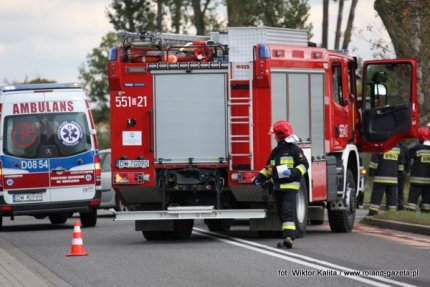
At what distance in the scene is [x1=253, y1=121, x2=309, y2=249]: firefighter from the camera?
17266 millimetres

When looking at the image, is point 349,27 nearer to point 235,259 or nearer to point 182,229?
point 182,229

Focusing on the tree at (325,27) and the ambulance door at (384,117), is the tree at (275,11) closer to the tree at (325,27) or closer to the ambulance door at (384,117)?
the tree at (325,27)

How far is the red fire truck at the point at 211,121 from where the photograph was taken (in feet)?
60.9

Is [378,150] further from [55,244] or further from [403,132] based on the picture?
[55,244]

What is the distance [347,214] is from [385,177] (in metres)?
3.95

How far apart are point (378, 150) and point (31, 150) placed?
20.7ft

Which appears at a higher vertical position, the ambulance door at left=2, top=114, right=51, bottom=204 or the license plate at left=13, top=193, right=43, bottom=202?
the ambulance door at left=2, top=114, right=51, bottom=204

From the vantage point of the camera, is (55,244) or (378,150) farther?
(378,150)

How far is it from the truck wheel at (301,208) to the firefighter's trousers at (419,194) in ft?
21.5

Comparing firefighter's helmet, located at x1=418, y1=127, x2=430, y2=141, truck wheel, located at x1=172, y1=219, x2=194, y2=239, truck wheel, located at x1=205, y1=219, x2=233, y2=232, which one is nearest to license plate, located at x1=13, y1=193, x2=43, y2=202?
truck wheel, located at x1=205, y1=219, x2=233, y2=232

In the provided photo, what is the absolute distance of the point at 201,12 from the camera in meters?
45.5

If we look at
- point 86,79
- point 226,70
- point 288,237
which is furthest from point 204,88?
point 86,79

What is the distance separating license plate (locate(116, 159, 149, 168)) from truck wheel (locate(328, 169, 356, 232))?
346 cm

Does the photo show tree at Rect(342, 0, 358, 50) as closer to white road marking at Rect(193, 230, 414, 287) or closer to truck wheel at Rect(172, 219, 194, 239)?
white road marking at Rect(193, 230, 414, 287)
